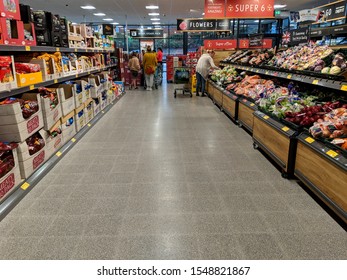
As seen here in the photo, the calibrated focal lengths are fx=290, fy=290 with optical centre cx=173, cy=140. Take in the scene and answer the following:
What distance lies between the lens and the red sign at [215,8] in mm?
7613

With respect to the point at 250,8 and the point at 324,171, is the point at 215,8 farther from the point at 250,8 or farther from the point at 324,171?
the point at 324,171

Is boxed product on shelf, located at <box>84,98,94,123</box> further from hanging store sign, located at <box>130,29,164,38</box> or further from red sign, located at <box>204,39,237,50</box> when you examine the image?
hanging store sign, located at <box>130,29,164,38</box>

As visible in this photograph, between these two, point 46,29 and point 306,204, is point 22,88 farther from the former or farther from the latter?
→ point 306,204

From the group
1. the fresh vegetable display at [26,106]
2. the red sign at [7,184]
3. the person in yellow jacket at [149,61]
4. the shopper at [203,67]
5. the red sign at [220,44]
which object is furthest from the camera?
the person in yellow jacket at [149,61]

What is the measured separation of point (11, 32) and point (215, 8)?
19.1 feet

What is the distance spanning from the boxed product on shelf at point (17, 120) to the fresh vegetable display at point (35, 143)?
137 mm

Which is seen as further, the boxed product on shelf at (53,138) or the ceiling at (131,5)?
the ceiling at (131,5)

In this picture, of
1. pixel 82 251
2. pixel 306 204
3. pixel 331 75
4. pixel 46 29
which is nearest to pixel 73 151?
pixel 46 29

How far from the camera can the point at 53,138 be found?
13.4ft

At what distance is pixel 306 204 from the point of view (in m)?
2.89

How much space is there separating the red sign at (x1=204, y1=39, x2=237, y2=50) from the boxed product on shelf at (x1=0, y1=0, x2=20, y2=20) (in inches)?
312

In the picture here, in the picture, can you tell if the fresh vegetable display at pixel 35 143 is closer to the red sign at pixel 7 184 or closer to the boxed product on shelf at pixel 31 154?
the boxed product on shelf at pixel 31 154

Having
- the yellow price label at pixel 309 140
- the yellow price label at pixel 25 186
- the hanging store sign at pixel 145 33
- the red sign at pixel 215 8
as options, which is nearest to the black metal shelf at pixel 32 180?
the yellow price label at pixel 25 186

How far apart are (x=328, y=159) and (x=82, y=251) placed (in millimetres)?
2249
